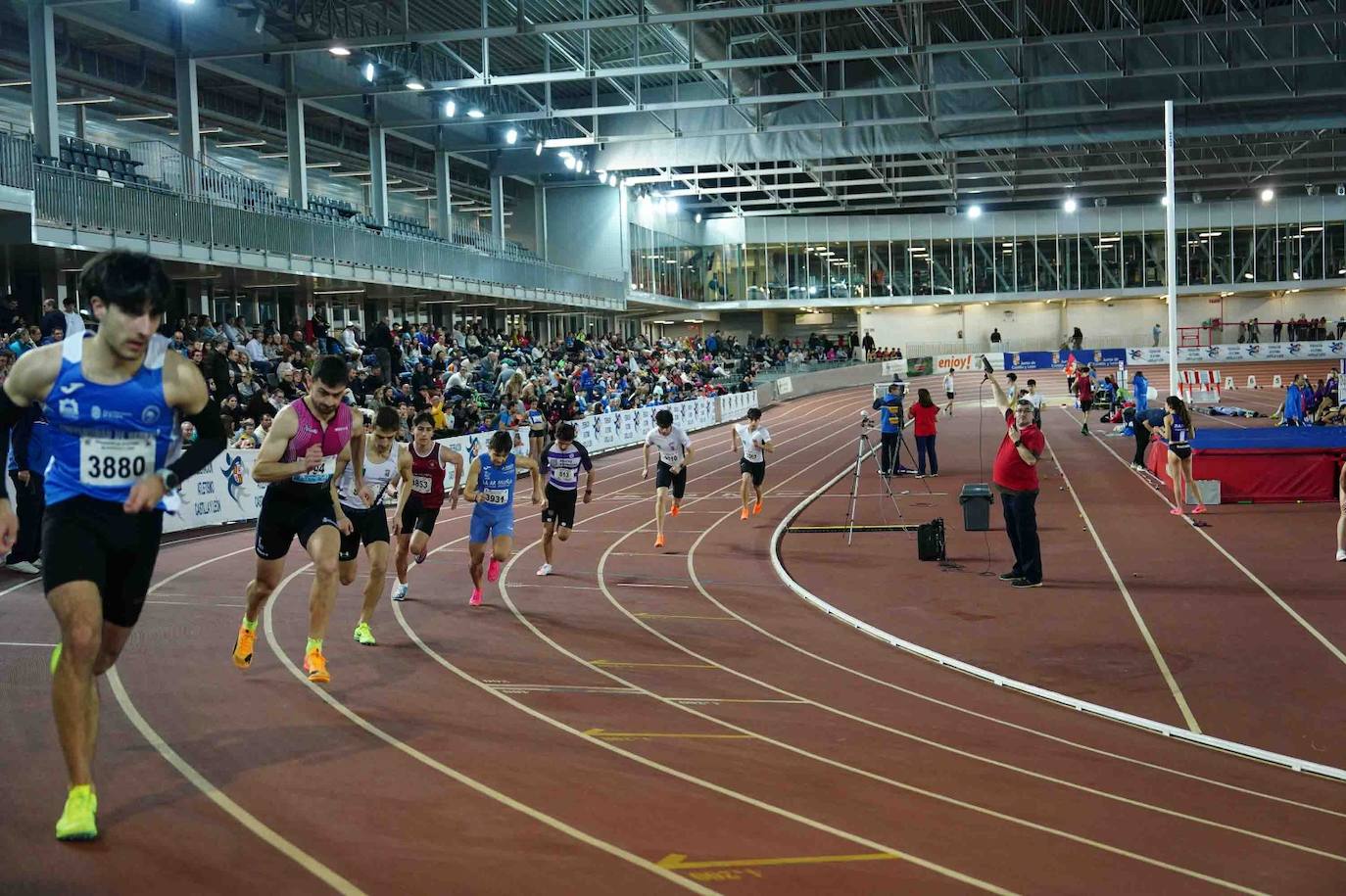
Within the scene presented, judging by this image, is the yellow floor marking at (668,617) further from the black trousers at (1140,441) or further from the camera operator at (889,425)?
the black trousers at (1140,441)

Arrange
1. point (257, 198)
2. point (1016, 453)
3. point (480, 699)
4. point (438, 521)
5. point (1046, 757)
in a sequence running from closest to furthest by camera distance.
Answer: point (1046, 757)
point (480, 699)
point (1016, 453)
point (438, 521)
point (257, 198)

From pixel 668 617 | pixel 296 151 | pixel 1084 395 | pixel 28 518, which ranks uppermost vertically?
pixel 296 151

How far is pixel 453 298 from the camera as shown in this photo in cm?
4306

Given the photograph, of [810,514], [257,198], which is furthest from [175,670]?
[257,198]

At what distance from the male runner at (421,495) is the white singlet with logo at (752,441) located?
894 centimetres

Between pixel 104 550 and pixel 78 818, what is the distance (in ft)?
3.51

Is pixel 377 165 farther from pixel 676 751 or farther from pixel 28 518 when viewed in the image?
pixel 676 751

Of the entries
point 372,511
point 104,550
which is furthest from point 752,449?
point 104,550

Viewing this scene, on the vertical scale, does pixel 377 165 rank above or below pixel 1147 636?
above

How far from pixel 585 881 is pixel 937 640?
7.55 m

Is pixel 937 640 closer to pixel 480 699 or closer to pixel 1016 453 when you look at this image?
pixel 1016 453

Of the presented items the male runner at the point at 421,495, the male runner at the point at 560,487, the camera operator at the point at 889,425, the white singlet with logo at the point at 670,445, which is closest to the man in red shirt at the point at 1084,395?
the camera operator at the point at 889,425

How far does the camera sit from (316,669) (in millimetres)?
8312

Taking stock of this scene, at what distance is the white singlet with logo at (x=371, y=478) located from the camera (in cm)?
989
